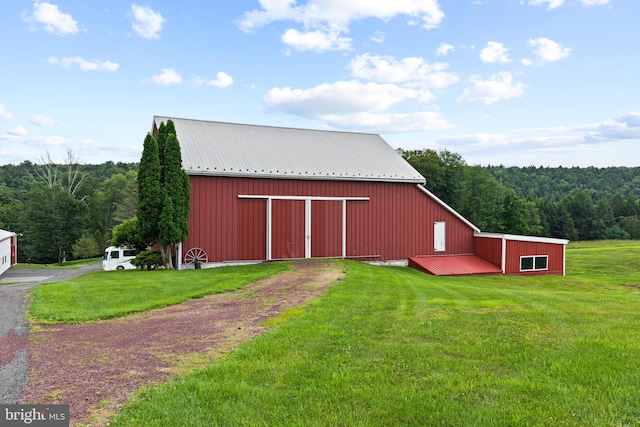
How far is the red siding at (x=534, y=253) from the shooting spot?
76.9ft

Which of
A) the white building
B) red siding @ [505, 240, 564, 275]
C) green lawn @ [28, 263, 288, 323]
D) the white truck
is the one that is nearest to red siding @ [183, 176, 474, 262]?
red siding @ [505, 240, 564, 275]

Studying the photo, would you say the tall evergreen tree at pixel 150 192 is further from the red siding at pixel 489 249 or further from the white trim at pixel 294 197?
the red siding at pixel 489 249

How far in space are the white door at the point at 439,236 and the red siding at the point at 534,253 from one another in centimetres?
330

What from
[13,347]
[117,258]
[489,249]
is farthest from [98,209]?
[13,347]

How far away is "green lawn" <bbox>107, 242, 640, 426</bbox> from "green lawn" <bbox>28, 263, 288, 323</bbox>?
4061 millimetres

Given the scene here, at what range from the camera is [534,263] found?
24297mm

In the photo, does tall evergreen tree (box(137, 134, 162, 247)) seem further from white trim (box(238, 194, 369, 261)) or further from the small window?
the small window

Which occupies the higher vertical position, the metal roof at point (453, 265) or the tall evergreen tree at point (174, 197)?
the tall evergreen tree at point (174, 197)

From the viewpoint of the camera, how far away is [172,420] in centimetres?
421

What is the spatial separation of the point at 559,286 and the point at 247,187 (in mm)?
15037

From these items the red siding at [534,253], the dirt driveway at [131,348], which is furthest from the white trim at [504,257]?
the dirt driveway at [131,348]

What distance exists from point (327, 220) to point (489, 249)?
30.6 ft

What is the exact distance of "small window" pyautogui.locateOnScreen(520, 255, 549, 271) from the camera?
2398 centimetres

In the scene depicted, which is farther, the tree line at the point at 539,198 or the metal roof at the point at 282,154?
the tree line at the point at 539,198
